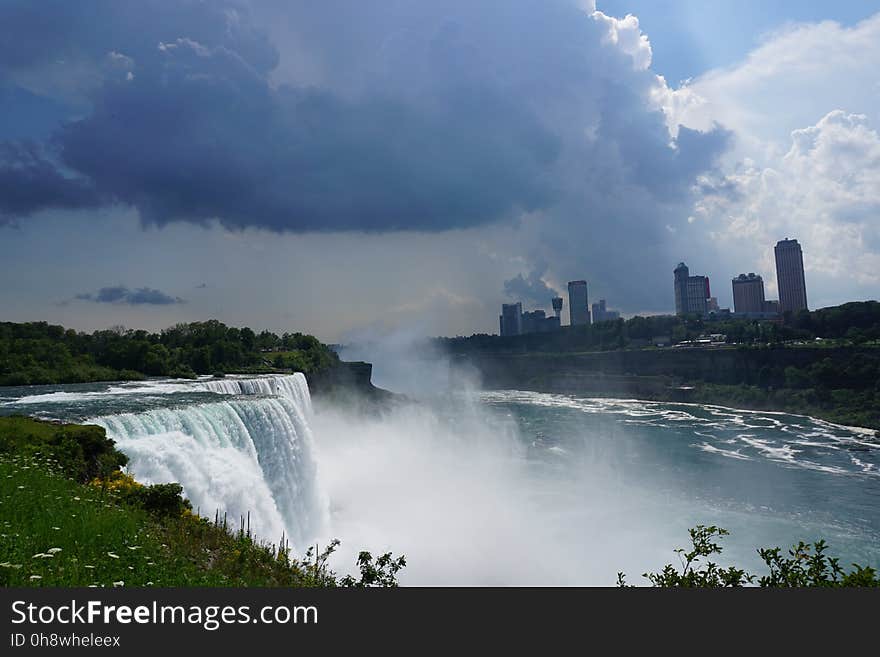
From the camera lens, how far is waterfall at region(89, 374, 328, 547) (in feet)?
39.6

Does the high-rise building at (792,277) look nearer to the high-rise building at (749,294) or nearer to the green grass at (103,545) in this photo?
the high-rise building at (749,294)

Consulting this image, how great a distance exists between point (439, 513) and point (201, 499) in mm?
11310

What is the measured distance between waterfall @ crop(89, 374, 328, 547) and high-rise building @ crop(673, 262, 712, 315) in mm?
171074

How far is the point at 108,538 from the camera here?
563 cm

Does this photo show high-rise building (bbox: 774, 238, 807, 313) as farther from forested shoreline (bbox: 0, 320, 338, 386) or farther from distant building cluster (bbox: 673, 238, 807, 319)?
forested shoreline (bbox: 0, 320, 338, 386)

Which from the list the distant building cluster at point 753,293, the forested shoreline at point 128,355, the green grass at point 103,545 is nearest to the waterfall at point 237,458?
the green grass at point 103,545

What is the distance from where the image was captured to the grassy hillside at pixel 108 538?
470 cm

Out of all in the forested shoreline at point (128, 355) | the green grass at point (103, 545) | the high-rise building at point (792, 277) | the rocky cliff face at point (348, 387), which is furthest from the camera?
the high-rise building at point (792, 277)

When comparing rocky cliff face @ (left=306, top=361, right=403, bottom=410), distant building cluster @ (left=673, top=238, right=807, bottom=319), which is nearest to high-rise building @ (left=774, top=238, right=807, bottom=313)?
distant building cluster @ (left=673, top=238, right=807, bottom=319)

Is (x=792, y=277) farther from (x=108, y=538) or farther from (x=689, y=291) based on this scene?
(x=108, y=538)

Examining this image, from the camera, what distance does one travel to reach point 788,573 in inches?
176

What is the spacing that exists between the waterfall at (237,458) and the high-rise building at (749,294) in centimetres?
16652

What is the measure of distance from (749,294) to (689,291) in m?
17.1

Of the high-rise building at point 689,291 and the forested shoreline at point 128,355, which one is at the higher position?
the high-rise building at point 689,291
